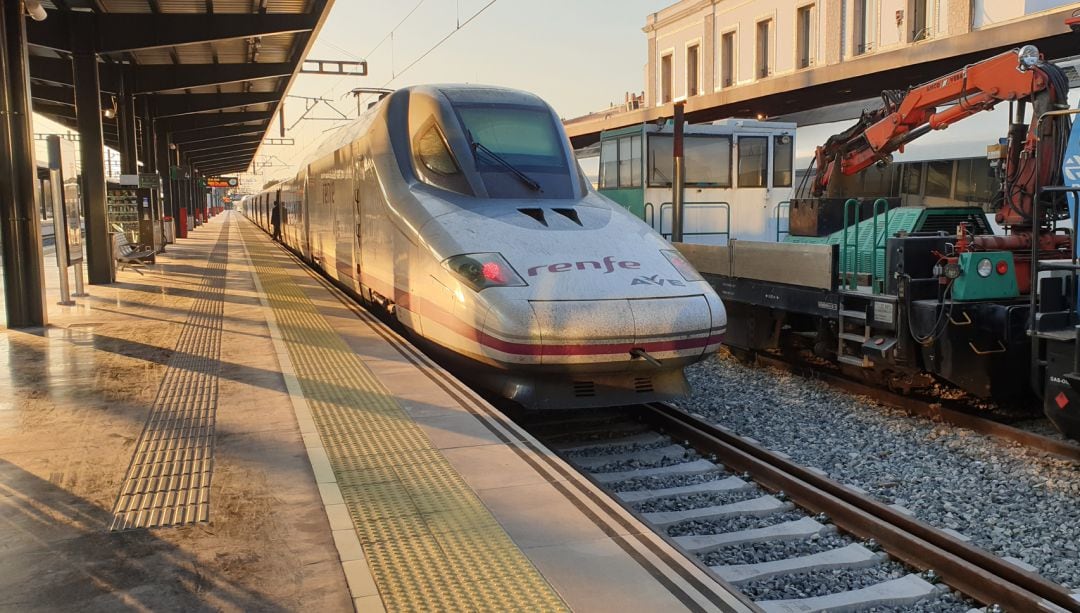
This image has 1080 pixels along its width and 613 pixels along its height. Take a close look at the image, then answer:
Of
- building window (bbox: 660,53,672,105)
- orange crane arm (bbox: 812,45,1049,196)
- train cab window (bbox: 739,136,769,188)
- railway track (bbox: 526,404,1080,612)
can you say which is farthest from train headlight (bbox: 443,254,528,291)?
building window (bbox: 660,53,672,105)

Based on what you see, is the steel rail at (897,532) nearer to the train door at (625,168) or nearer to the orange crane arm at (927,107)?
the orange crane arm at (927,107)

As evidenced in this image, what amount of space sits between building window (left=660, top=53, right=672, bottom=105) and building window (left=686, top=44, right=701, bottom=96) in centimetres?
158

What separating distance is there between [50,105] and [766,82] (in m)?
20.5

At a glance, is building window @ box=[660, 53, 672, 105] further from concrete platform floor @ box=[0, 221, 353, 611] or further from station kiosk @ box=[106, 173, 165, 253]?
concrete platform floor @ box=[0, 221, 353, 611]

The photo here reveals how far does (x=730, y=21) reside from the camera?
33781mm

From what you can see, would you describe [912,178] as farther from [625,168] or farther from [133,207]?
[133,207]

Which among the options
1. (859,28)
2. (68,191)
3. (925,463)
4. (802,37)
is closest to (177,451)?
(925,463)

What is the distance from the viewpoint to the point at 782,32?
3116 cm

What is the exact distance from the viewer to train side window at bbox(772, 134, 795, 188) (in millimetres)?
14188

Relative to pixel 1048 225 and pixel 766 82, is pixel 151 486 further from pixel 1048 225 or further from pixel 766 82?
pixel 766 82

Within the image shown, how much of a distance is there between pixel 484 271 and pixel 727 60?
1218 inches

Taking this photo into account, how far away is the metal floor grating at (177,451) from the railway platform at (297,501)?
19 mm

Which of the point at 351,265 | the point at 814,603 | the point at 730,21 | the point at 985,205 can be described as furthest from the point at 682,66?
the point at 814,603

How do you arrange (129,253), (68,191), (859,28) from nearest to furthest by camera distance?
1. (68,191)
2. (129,253)
3. (859,28)
